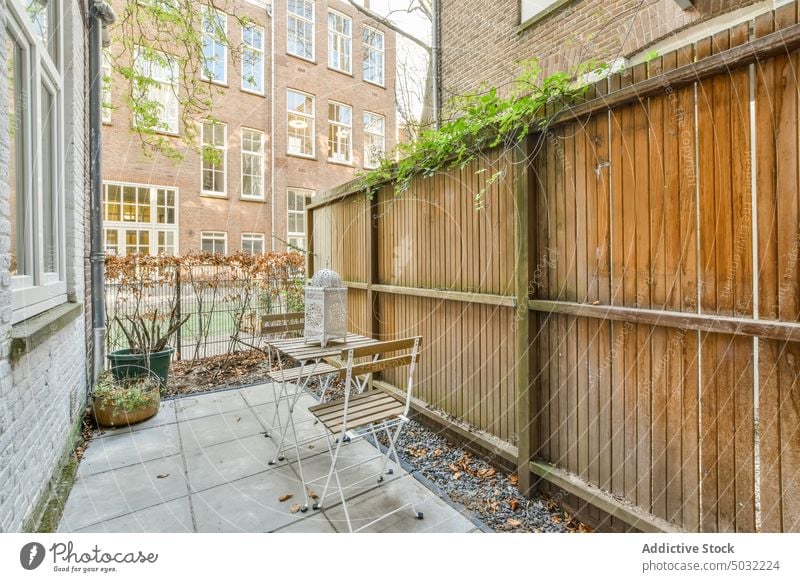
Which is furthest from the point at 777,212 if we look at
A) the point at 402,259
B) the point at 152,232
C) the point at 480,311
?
the point at 152,232

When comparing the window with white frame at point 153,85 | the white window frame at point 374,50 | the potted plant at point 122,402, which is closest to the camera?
the potted plant at point 122,402

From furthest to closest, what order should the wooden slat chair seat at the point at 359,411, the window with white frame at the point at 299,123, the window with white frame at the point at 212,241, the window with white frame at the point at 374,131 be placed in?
the window with white frame at the point at 212,241 → the window with white frame at the point at 374,131 → the window with white frame at the point at 299,123 → the wooden slat chair seat at the point at 359,411

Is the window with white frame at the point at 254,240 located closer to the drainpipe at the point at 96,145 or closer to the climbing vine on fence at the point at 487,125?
the drainpipe at the point at 96,145

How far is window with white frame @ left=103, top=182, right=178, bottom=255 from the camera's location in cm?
415

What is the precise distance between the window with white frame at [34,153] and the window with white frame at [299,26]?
1.49 metres

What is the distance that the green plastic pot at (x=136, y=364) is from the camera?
3463 mm

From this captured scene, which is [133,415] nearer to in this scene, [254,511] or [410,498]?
[254,511]

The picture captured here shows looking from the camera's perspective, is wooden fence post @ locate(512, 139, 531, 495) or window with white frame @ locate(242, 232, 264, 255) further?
window with white frame @ locate(242, 232, 264, 255)

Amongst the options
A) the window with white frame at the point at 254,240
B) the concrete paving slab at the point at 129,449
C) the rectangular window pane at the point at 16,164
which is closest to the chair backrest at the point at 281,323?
the concrete paving slab at the point at 129,449

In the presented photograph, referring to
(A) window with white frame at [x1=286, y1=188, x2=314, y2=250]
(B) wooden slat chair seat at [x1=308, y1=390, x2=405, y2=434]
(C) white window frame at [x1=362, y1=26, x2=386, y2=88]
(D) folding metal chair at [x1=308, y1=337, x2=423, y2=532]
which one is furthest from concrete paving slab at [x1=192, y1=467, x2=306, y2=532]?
(C) white window frame at [x1=362, y1=26, x2=386, y2=88]

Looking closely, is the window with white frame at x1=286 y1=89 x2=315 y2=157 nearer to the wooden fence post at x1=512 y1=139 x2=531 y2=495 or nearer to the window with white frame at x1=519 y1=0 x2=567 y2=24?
the window with white frame at x1=519 y1=0 x2=567 y2=24

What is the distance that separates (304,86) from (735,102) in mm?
4010

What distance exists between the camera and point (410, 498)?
2.05 m

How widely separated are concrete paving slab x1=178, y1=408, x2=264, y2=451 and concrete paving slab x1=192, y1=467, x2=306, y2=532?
67 centimetres
